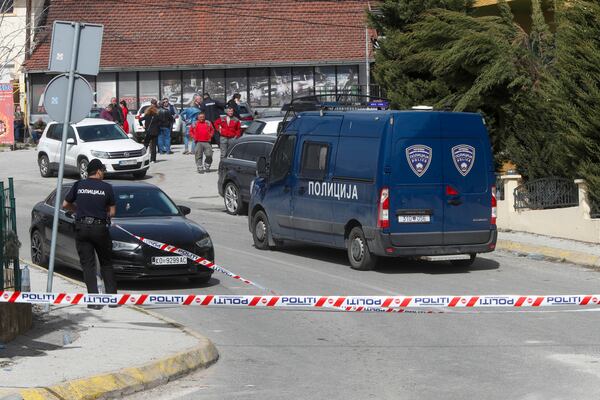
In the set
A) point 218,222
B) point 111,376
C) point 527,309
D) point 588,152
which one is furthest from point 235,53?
point 111,376

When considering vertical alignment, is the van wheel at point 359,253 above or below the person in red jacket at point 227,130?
below

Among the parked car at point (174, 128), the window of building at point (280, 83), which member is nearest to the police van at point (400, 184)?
the parked car at point (174, 128)

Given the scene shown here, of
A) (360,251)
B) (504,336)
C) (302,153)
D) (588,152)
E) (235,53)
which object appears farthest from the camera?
(235,53)

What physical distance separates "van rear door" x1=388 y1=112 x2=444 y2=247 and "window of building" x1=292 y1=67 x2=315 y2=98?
1457 inches

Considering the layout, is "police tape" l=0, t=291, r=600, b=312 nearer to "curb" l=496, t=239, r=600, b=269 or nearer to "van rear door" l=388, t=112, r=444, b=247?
"van rear door" l=388, t=112, r=444, b=247

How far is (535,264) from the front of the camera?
747 inches

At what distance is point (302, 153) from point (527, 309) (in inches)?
231

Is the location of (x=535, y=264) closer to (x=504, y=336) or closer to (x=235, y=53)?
(x=504, y=336)

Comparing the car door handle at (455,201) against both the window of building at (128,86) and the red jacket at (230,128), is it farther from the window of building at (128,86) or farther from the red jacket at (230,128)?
the window of building at (128,86)

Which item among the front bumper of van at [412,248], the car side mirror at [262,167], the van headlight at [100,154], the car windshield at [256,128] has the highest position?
the car windshield at [256,128]

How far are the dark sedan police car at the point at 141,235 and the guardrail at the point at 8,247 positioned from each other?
3.65 meters

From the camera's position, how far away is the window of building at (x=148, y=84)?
53969 millimetres

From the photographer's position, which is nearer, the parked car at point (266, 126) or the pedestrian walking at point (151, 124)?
the parked car at point (266, 126)

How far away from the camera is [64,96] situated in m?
13.0
